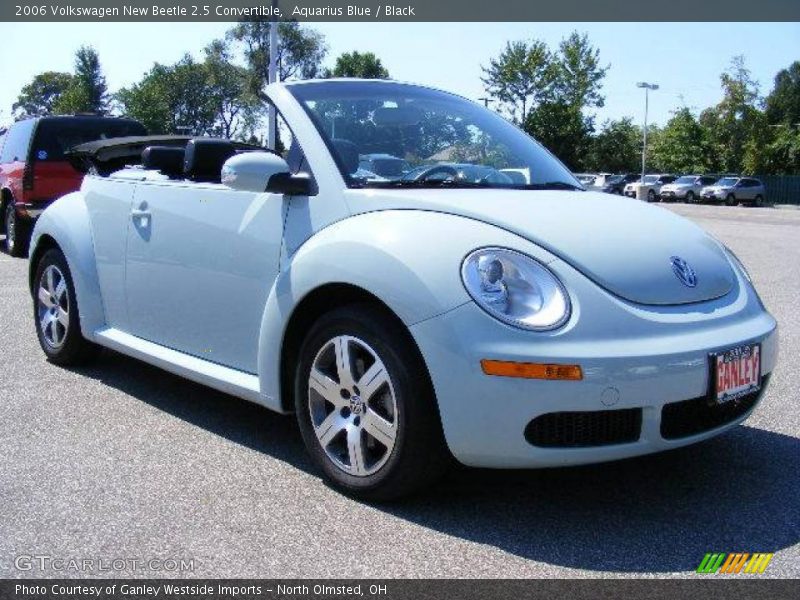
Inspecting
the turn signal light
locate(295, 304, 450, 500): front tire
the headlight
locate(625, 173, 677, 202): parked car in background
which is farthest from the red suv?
locate(625, 173, 677, 202): parked car in background

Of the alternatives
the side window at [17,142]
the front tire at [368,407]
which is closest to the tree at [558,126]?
the side window at [17,142]

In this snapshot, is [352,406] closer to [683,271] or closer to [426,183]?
[426,183]

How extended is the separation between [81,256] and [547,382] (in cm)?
309

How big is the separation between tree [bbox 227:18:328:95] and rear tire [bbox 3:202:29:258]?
4965 cm

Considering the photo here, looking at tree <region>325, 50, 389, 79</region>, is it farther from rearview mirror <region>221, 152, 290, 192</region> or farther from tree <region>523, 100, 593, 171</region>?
rearview mirror <region>221, 152, 290, 192</region>

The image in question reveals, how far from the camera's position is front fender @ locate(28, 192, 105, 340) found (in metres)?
4.72

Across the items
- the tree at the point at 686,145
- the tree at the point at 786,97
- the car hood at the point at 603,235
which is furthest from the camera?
the tree at the point at 786,97

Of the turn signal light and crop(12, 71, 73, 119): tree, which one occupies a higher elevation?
crop(12, 71, 73, 119): tree

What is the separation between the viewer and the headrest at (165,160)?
478 centimetres

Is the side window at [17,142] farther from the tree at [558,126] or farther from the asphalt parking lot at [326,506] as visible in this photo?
the tree at [558,126]

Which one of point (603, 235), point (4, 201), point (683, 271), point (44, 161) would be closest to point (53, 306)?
point (603, 235)

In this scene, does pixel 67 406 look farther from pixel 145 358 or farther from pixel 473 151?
pixel 473 151

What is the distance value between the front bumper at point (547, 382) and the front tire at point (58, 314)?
290cm

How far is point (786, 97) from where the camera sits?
97375 mm
